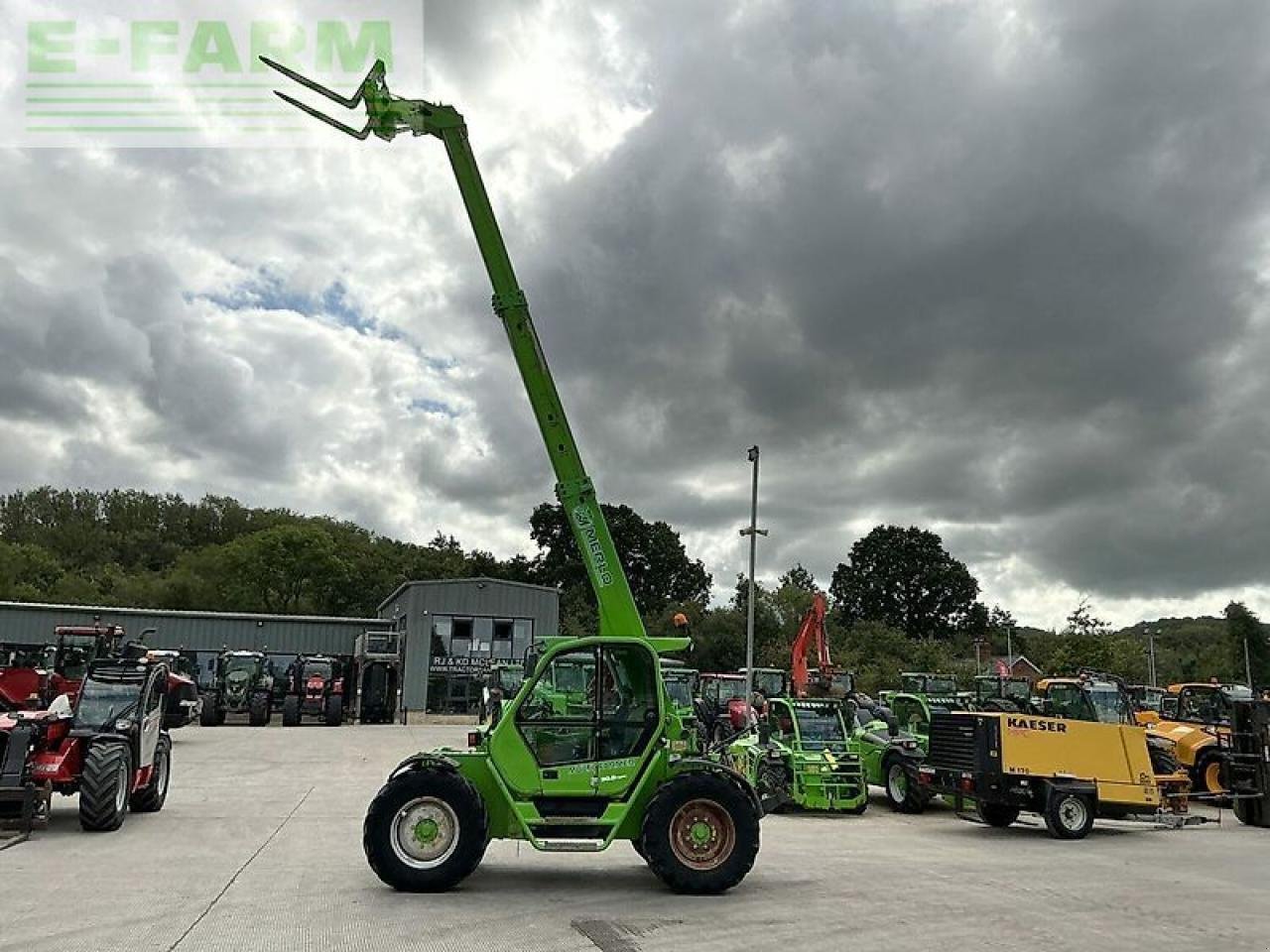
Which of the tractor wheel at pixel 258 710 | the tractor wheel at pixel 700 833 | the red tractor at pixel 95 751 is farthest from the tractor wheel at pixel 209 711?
the tractor wheel at pixel 700 833

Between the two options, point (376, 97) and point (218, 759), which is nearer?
point (376, 97)

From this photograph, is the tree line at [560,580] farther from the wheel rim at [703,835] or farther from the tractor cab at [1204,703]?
the wheel rim at [703,835]

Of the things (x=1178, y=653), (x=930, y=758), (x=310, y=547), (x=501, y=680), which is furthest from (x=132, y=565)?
(x=930, y=758)

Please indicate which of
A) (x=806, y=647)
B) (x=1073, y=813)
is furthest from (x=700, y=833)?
(x=806, y=647)

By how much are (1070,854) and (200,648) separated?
41979 millimetres

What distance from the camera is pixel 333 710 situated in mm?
37438

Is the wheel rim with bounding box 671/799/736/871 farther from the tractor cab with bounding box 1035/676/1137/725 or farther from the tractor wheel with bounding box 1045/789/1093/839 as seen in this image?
the tractor cab with bounding box 1035/676/1137/725

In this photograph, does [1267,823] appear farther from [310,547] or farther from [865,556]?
[865,556]

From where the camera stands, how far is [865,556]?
85500mm

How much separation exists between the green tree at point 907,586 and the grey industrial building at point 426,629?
39819mm

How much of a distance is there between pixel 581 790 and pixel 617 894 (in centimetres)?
95

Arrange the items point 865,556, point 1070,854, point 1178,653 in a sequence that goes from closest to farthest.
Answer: point 1070,854, point 1178,653, point 865,556

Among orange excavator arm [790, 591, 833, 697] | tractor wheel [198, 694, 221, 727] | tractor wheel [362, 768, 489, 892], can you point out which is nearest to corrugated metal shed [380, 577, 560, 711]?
tractor wheel [198, 694, 221, 727]

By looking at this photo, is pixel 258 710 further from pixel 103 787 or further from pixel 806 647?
pixel 103 787
